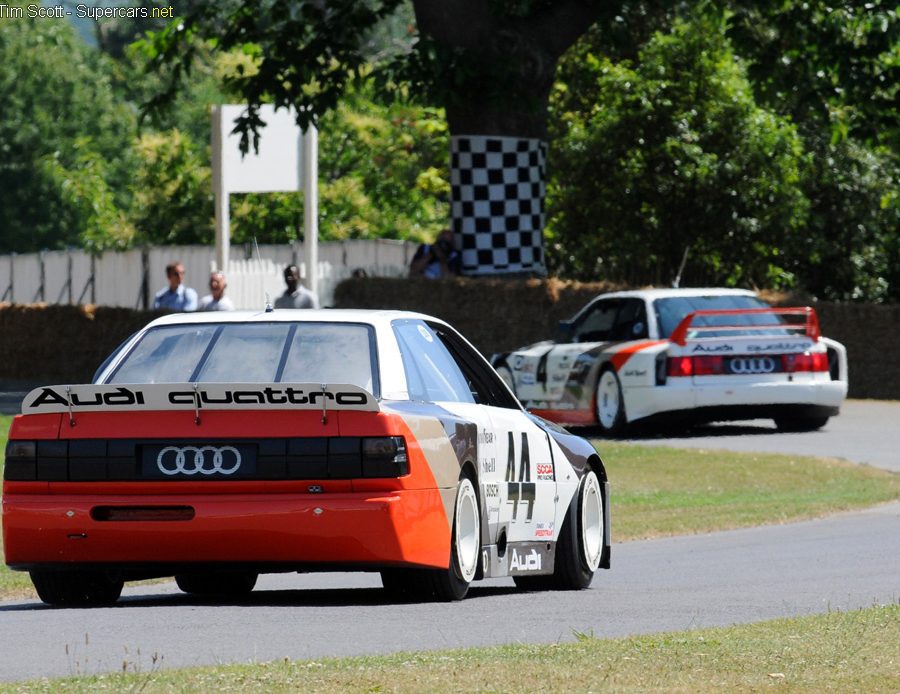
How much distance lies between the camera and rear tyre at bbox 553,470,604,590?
34.1ft

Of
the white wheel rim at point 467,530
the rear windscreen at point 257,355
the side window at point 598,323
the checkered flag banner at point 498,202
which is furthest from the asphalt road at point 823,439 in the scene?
the rear windscreen at point 257,355

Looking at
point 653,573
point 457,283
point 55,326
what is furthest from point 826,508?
point 55,326

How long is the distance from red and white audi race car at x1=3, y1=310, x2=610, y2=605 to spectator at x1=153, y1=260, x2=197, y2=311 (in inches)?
571

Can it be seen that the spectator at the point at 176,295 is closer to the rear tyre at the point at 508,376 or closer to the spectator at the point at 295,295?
the spectator at the point at 295,295

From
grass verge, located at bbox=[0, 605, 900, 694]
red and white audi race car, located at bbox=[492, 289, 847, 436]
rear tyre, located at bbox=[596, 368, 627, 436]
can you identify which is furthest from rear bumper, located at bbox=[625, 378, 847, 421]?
grass verge, located at bbox=[0, 605, 900, 694]

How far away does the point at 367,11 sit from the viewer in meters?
29.0

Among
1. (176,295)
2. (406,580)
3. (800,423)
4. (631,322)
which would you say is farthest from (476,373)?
(176,295)

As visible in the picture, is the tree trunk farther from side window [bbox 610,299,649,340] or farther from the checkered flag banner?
side window [bbox 610,299,649,340]

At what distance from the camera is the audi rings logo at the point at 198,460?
28.3 ft

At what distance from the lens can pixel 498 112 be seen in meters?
27.6

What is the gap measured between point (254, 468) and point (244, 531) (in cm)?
26

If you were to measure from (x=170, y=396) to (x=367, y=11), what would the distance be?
20897 mm

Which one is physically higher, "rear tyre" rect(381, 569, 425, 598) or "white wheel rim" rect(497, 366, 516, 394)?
"rear tyre" rect(381, 569, 425, 598)

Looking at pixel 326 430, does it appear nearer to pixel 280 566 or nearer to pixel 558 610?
pixel 280 566
